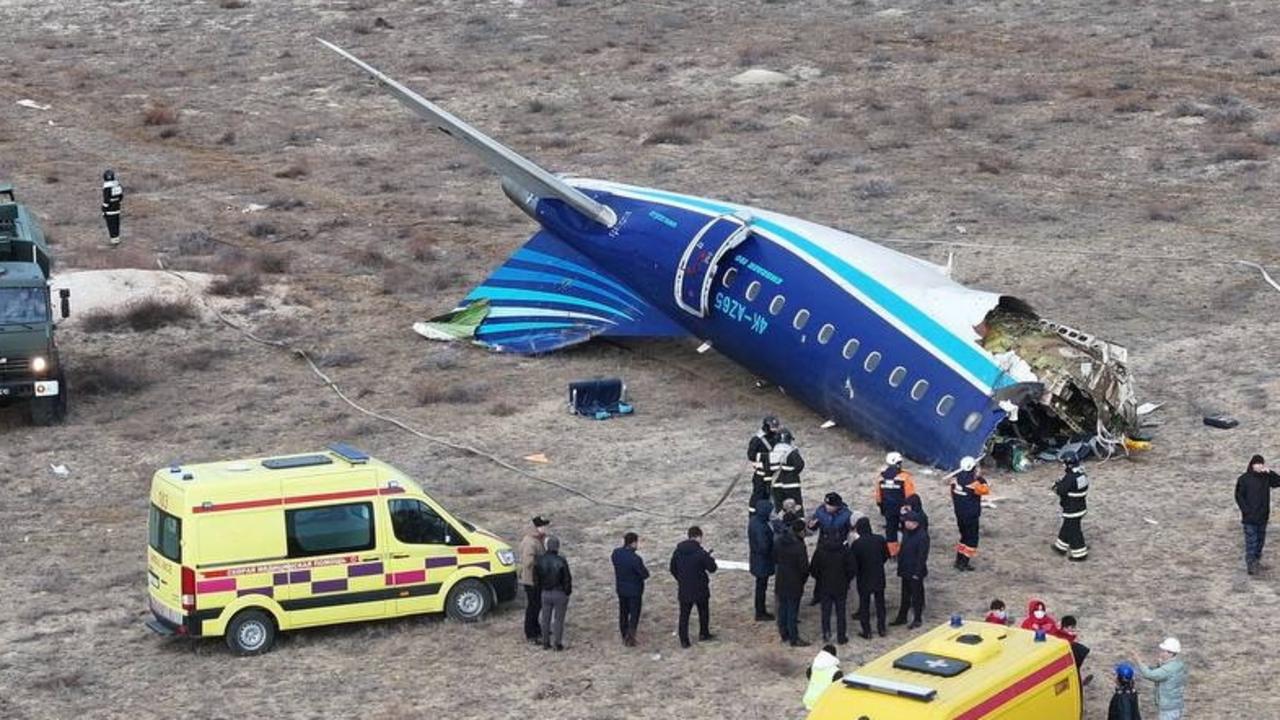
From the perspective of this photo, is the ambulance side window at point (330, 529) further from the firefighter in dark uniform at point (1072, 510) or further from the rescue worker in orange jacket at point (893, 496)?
the firefighter in dark uniform at point (1072, 510)

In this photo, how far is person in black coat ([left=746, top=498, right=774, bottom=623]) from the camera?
24.0m

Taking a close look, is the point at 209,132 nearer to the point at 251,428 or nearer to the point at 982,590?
the point at 251,428

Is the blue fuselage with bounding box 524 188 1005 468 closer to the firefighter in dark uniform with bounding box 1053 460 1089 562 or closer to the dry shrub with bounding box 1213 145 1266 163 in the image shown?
the firefighter in dark uniform with bounding box 1053 460 1089 562

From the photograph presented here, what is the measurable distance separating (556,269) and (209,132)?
20268mm

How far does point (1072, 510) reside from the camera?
25.8 metres

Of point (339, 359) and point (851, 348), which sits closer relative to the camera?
point (851, 348)

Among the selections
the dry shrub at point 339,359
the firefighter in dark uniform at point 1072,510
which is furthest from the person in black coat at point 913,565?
the dry shrub at point 339,359

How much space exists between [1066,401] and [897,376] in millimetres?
2431

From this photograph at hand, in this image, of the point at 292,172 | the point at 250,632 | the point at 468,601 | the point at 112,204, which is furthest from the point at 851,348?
the point at 292,172

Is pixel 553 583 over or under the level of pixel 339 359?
under

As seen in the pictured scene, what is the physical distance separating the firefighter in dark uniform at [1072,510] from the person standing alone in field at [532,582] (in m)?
6.70

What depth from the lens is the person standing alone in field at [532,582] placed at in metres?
23.5

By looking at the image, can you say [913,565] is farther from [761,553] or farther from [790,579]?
[761,553]

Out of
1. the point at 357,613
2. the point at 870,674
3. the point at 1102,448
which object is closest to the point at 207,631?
the point at 357,613
